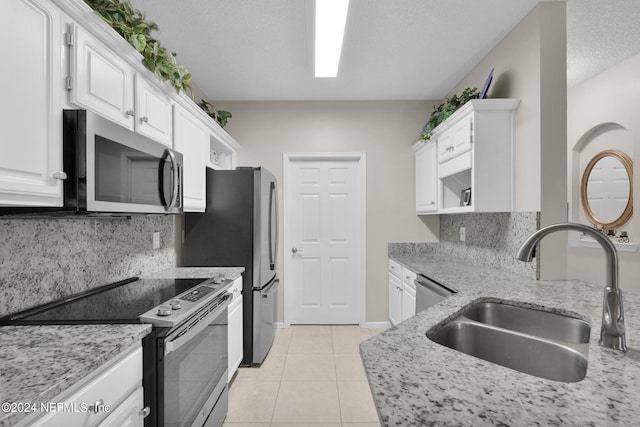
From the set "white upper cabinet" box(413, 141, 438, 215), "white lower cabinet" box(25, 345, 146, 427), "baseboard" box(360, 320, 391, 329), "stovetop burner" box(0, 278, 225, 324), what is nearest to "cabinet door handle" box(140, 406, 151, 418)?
"white lower cabinet" box(25, 345, 146, 427)

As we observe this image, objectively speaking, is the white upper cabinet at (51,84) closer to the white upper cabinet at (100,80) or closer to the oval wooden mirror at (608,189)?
the white upper cabinet at (100,80)

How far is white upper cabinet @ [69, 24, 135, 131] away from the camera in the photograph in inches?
48.9

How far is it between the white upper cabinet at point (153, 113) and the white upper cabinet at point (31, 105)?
53 centimetres

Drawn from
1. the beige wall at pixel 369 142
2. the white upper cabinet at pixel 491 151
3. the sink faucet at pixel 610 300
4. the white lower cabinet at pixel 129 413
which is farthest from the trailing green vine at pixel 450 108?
the white lower cabinet at pixel 129 413

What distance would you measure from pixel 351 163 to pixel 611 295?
3.10 m

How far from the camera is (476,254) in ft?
9.44

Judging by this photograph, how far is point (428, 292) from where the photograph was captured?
229 cm

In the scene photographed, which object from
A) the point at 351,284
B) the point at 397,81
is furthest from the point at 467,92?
the point at 351,284

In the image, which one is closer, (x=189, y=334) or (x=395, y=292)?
(x=189, y=334)

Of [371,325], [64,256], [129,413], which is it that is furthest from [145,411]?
[371,325]

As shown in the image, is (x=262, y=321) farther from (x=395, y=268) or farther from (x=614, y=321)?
(x=614, y=321)

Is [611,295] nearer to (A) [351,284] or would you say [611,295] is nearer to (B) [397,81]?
(B) [397,81]

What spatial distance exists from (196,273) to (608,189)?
3990mm

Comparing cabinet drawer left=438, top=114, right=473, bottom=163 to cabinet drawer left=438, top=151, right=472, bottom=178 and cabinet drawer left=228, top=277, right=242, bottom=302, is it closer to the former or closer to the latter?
cabinet drawer left=438, top=151, right=472, bottom=178
